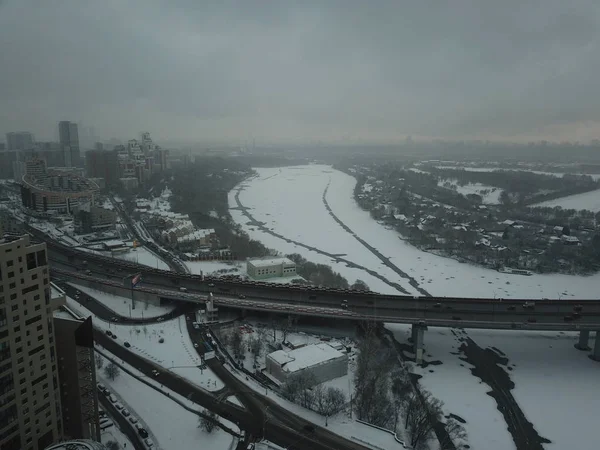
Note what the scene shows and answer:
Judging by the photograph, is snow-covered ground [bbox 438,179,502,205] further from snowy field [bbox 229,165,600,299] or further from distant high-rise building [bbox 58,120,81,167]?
distant high-rise building [bbox 58,120,81,167]

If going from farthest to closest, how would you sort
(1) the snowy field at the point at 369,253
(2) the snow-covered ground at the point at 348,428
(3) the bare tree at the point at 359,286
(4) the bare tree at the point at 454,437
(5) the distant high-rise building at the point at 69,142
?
(5) the distant high-rise building at the point at 69,142
(1) the snowy field at the point at 369,253
(3) the bare tree at the point at 359,286
(4) the bare tree at the point at 454,437
(2) the snow-covered ground at the point at 348,428

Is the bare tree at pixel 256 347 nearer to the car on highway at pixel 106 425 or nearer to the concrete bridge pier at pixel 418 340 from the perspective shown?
the car on highway at pixel 106 425

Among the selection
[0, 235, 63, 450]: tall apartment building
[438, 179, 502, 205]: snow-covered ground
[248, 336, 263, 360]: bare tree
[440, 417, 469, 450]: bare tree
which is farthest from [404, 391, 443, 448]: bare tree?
[438, 179, 502, 205]: snow-covered ground

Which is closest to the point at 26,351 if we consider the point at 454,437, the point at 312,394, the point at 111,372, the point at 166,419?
the point at 166,419

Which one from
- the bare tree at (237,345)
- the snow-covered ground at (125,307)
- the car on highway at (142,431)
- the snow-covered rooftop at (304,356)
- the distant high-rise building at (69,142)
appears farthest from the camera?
the distant high-rise building at (69,142)

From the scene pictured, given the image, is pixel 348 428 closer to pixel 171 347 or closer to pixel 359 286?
pixel 171 347

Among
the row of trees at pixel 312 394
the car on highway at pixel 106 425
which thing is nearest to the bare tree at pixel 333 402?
the row of trees at pixel 312 394

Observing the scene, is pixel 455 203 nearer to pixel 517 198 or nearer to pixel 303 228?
pixel 517 198
